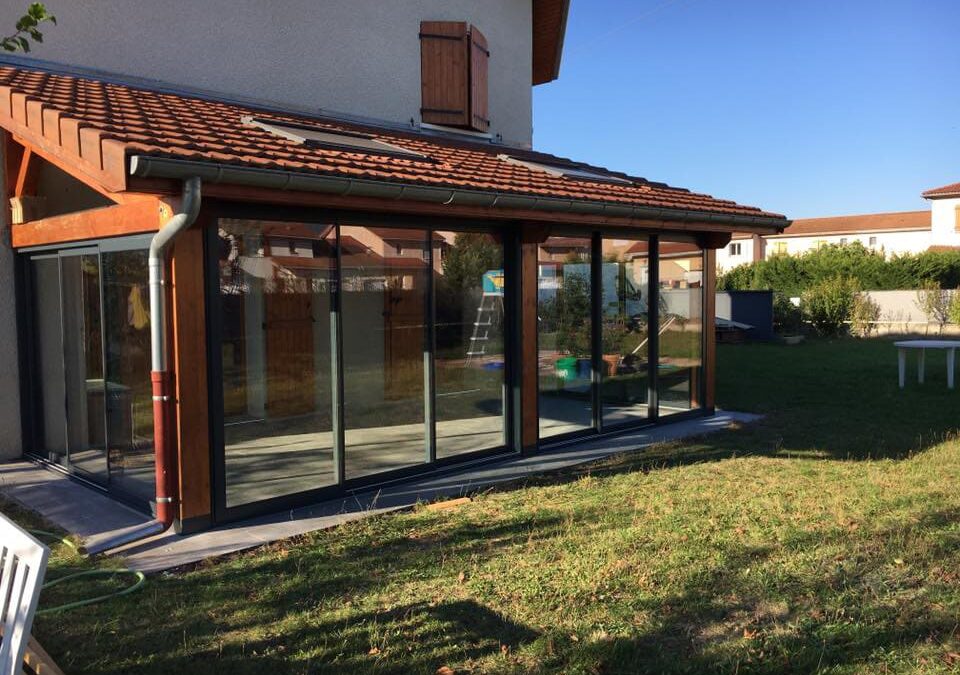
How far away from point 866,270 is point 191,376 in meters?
31.0

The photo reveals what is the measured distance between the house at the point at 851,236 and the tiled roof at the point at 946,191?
4.20m

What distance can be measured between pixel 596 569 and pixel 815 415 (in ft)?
22.9

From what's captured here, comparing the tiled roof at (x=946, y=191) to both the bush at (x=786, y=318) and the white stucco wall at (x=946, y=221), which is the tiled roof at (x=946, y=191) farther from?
the bush at (x=786, y=318)

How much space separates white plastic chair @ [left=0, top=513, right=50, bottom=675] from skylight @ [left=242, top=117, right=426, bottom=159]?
4427 millimetres

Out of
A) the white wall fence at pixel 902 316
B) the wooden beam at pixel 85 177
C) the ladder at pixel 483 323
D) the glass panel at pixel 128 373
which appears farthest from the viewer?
the white wall fence at pixel 902 316

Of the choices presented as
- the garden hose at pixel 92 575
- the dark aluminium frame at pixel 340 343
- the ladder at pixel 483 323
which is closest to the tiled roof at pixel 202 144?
the dark aluminium frame at pixel 340 343

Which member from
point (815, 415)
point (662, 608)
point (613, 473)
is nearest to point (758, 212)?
point (815, 415)

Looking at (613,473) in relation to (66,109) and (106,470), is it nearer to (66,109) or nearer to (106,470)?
(106,470)

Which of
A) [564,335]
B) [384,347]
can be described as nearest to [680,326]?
[564,335]

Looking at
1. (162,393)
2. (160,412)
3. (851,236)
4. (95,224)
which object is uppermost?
(851,236)

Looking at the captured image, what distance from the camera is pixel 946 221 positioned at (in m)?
46.7

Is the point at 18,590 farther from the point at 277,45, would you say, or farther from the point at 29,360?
the point at 277,45

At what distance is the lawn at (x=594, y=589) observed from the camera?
3777 millimetres

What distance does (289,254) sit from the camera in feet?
22.0
